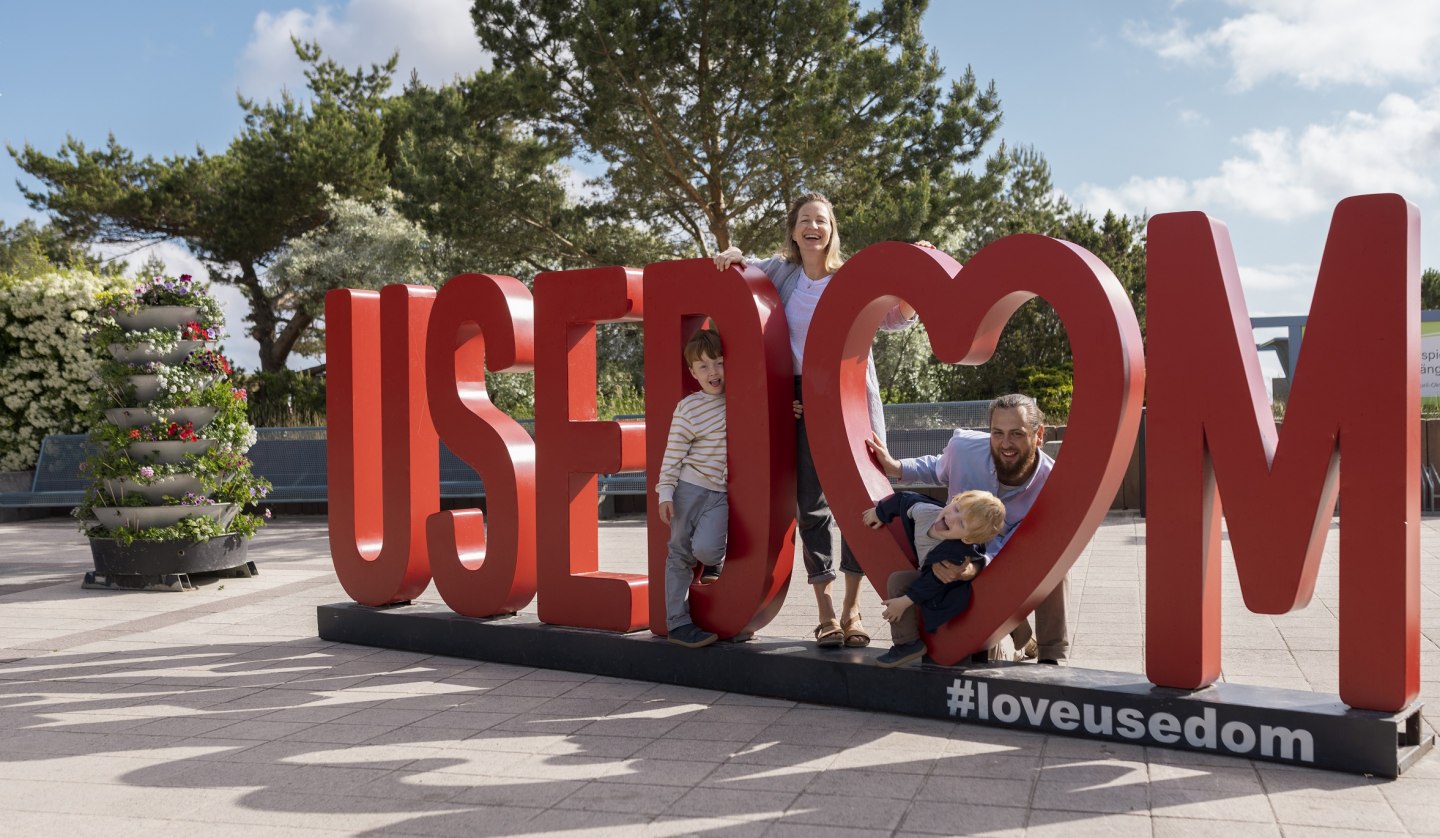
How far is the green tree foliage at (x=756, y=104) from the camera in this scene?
63.0 ft

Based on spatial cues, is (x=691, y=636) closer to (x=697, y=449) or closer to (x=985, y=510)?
(x=697, y=449)

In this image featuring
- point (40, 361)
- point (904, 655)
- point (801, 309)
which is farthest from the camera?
point (40, 361)

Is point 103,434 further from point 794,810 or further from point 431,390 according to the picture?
point 794,810

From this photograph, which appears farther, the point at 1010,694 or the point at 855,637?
the point at 855,637

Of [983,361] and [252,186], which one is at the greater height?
[252,186]

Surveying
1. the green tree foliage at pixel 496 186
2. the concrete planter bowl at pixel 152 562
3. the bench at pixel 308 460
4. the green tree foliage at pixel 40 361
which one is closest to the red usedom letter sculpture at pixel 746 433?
the concrete planter bowl at pixel 152 562

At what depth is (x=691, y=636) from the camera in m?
5.58

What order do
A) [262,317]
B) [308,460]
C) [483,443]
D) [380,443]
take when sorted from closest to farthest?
[483,443]
[380,443]
[308,460]
[262,317]

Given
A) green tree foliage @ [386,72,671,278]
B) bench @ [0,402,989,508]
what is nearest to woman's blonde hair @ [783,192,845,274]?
A: bench @ [0,402,989,508]

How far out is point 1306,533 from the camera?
414cm

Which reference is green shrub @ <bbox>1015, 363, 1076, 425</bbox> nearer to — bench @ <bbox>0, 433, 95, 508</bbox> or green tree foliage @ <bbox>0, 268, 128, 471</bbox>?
bench @ <bbox>0, 433, 95, 508</bbox>

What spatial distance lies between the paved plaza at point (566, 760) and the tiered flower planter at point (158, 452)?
230 cm

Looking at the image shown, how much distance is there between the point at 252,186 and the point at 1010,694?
29.8 m

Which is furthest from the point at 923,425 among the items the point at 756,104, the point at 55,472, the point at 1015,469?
the point at 55,472
